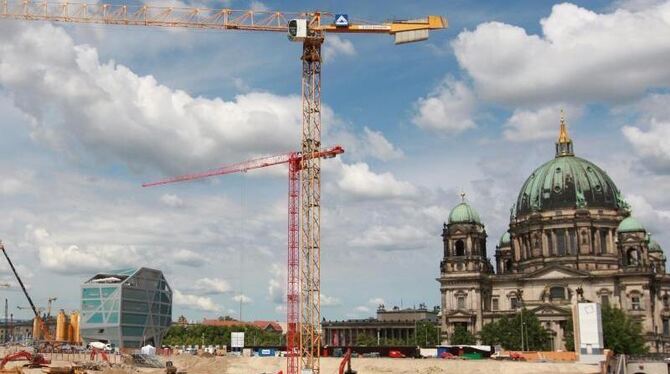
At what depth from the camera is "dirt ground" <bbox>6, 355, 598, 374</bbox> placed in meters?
118

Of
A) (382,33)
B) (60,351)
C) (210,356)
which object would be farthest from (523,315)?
(60,351)

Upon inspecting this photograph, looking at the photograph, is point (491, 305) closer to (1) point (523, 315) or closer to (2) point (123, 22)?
(1) point (523, 315)

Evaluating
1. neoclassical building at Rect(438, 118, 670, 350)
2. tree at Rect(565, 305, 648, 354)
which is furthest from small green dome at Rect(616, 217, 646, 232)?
tree at Rect(565, 305, 648, 354)

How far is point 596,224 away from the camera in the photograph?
193750 millimetres

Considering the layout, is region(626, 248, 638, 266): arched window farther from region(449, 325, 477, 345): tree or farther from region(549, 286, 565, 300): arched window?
region(449, 325, 477, 345): tree

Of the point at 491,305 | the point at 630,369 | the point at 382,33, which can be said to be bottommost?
the point at 630,369

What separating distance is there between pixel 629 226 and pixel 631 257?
8.49 m

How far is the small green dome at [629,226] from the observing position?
187 m

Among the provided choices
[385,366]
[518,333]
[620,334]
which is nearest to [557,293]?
[518,333]

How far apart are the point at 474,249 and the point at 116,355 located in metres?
90.7

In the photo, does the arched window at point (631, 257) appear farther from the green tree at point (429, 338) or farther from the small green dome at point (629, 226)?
the green tree at point (429, 338)

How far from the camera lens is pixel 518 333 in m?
170

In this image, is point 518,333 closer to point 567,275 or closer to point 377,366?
point 567,275

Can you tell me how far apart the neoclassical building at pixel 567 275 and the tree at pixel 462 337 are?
5.88 m
